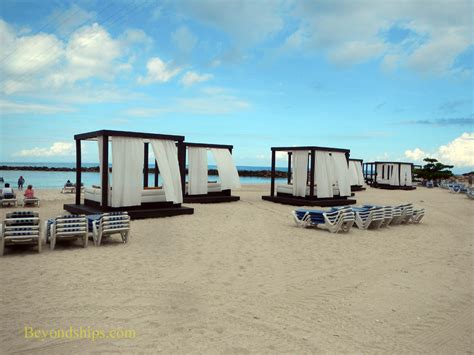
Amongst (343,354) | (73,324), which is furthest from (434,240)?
(73,324)

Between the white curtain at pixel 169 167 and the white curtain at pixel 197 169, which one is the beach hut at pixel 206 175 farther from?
the white curtain at pixel 169 167

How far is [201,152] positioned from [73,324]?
1179 centimetres

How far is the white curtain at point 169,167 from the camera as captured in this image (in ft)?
37.6

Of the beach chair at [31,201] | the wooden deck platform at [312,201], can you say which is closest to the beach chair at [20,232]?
the beach chair at [31,201]

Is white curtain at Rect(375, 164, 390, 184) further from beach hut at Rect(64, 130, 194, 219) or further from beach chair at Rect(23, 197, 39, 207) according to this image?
beach chair at Rect(23, 197, 39, 207)

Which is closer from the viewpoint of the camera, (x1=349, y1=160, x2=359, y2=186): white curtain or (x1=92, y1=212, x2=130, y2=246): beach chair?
(x1=92, y1=212, x2=130, y2=246): beach chair

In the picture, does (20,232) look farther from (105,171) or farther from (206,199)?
(206,199)

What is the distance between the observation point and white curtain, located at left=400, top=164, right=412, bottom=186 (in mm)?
29625

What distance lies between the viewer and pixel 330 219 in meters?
9.70

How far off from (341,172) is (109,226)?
11182mm

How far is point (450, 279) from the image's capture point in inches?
239

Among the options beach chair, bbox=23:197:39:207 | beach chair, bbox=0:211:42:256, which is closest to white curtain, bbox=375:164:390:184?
beach chair, bbox=23:197:39:207

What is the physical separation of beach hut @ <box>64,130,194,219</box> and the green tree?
35.4m

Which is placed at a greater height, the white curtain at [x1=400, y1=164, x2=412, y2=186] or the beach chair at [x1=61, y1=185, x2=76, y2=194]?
the white curtain at [x1=400, y1=164, x2=412, y2=186]
